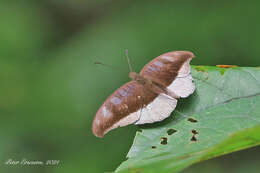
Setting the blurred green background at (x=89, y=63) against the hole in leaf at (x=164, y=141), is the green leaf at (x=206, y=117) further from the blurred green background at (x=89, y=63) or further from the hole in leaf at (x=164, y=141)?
the blurred green background at (x=89, y=63)

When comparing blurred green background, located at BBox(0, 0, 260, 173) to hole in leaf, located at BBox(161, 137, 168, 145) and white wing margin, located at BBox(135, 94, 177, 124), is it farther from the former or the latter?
hole in leaf, located at BBox(161, 137, 168, 145)

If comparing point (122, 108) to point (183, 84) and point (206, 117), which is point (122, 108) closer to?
point (183, 84)

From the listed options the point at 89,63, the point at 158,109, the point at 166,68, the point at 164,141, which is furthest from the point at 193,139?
the point at 89,63

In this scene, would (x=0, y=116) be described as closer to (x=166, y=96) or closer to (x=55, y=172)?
(x=55, y=172)

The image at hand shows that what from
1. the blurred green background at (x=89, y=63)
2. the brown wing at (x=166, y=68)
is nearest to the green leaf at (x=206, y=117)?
the brown wing at (x=166, y=68)

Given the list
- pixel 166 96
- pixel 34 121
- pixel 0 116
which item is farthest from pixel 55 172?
pixel 166 96

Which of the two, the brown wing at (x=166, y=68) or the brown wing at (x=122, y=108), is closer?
the brown wing at (x=122, y=108)

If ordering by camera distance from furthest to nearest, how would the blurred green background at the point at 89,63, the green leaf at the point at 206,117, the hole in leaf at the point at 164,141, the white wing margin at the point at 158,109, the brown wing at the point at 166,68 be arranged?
the blurred green background at the point at 89,63 → the brown wing at the point at 166,68 → the white wing margin at the point at 158,109 → the hole in leaf at the point at 164,141 → the green leaf at the point at 206,117

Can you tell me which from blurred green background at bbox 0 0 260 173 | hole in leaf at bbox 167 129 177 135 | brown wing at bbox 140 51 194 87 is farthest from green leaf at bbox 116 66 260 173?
blurred green background at bbox 0 0 260 173
